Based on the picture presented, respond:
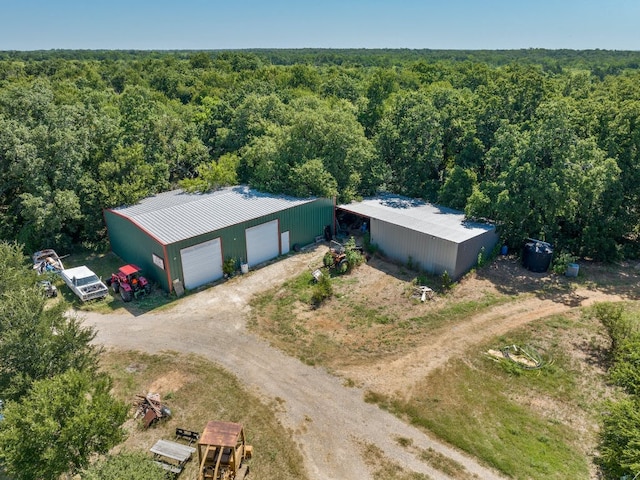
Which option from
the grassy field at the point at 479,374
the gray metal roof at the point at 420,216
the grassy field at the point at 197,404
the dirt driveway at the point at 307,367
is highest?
the gray metal roof at the point at 420,216

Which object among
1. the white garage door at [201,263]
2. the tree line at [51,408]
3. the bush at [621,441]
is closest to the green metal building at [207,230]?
the white garage door at [201,263]

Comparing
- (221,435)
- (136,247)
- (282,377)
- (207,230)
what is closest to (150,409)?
(221,435)

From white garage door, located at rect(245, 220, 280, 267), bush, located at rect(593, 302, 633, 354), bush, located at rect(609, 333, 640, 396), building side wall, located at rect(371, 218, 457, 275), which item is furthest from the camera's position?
white garage door, located at rect(245, 220, 280, 267)

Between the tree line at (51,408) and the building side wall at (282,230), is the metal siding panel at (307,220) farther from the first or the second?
the tree line at (51,408)

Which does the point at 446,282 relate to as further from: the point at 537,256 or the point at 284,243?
the point at 284,243

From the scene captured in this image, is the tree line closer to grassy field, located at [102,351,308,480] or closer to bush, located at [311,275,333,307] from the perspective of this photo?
grassy field, located at [102,351,308,480]

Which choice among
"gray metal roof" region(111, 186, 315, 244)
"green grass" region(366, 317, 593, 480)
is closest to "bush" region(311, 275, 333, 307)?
"gray metal roof" region(111, 186, 315, 244)
